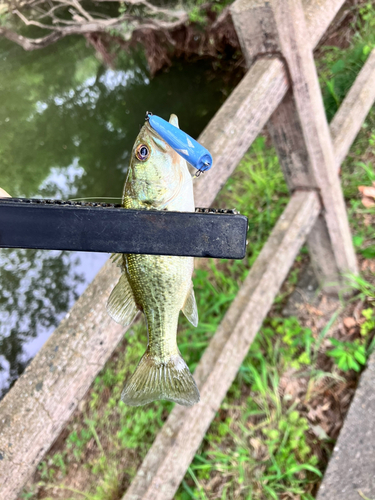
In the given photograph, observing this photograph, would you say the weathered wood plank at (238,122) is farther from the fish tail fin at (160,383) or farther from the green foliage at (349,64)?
the green foliage at (349,64)

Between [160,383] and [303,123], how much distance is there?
4.87 ft

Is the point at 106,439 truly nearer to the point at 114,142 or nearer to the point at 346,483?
the point at 346,483

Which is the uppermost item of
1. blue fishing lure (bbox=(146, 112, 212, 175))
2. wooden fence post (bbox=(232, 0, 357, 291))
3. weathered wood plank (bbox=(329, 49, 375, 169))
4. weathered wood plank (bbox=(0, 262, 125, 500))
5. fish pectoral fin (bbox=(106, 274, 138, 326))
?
weathered wood plank (bbox=(329, 49, 375, 169))

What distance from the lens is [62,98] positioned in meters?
4.32

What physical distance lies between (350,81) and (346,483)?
3491mm

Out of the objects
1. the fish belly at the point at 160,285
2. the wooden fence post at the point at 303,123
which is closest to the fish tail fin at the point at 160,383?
the fish belly at the point at 160,285

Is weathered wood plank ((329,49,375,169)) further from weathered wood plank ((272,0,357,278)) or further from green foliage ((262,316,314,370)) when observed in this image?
green foliage ((262,316,314,370))

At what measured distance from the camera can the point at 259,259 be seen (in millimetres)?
1991

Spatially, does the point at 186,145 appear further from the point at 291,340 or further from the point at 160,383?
the point at 291,340

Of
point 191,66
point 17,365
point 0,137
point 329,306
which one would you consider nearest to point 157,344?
point 329,306

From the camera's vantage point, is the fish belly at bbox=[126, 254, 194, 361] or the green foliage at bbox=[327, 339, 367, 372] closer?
the fish belly at bbox=[126, 254, 194, 361]

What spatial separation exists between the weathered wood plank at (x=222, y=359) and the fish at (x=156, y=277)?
0.75 meters

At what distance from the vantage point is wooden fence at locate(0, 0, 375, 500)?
3.59 ft

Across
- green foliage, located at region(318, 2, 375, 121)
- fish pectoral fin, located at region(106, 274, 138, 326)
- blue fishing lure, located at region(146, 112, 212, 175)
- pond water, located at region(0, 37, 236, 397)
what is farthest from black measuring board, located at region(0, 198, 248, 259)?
green foliage, located at region(318, 2, 375, 121)
